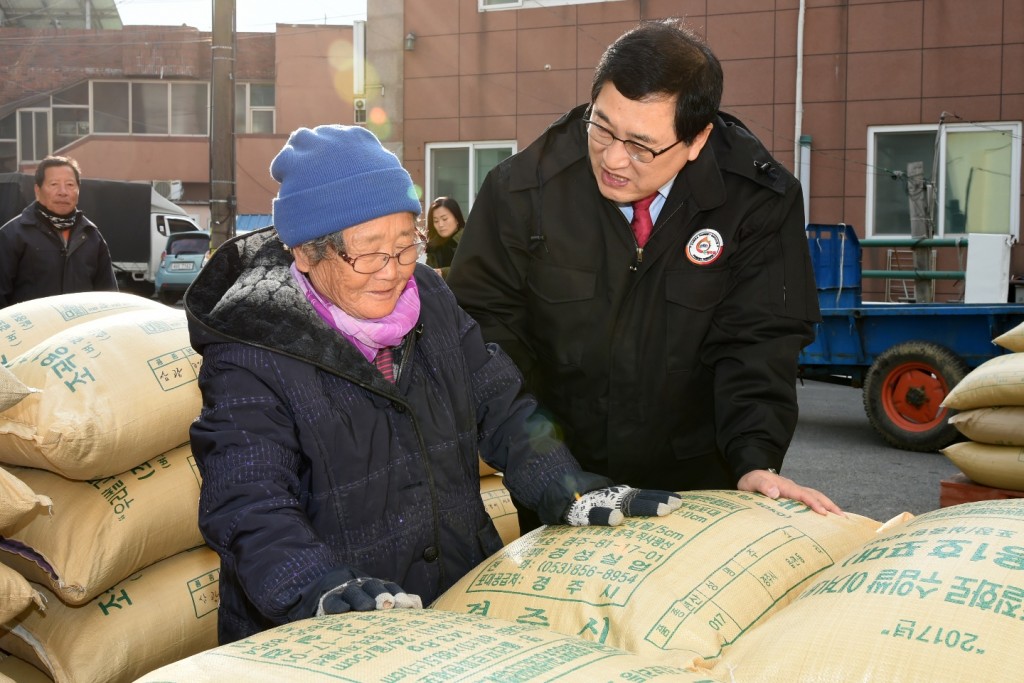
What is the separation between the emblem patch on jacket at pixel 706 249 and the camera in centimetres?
257

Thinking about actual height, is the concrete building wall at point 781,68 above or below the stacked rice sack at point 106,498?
above

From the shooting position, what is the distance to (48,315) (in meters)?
2.80

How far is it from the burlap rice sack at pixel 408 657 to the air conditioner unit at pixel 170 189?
29903mm

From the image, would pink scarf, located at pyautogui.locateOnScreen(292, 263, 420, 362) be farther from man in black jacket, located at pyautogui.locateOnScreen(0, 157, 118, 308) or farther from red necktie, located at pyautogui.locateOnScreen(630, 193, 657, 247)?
man in black jacket, located at pyautogui.locateOnScreen(0, 157, 118, 308)

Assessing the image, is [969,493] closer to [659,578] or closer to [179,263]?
[659,578]

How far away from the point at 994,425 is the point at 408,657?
3137 mm

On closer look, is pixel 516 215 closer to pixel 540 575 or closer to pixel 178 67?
pixel 540 575

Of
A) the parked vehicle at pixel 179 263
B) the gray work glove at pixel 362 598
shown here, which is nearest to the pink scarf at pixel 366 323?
the gray work glove at pixel 362 598

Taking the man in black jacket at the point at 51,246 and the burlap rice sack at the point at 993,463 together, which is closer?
the burlap rice sack at the point at 993,463

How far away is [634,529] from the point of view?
2.06 meters

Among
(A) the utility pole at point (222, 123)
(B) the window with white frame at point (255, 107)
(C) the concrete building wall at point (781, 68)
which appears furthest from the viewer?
(B) the window with white frame at point (255, 107)

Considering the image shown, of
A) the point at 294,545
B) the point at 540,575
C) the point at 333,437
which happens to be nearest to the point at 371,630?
the point at 294,545

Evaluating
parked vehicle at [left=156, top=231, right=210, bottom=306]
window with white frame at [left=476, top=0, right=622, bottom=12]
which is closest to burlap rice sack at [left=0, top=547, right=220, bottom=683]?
window with white frame at [left=476, top=0, right=622, bottom=12]

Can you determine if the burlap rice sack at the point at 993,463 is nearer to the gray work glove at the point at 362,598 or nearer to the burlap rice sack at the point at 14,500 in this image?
the gray work glove at the point at 362,598
